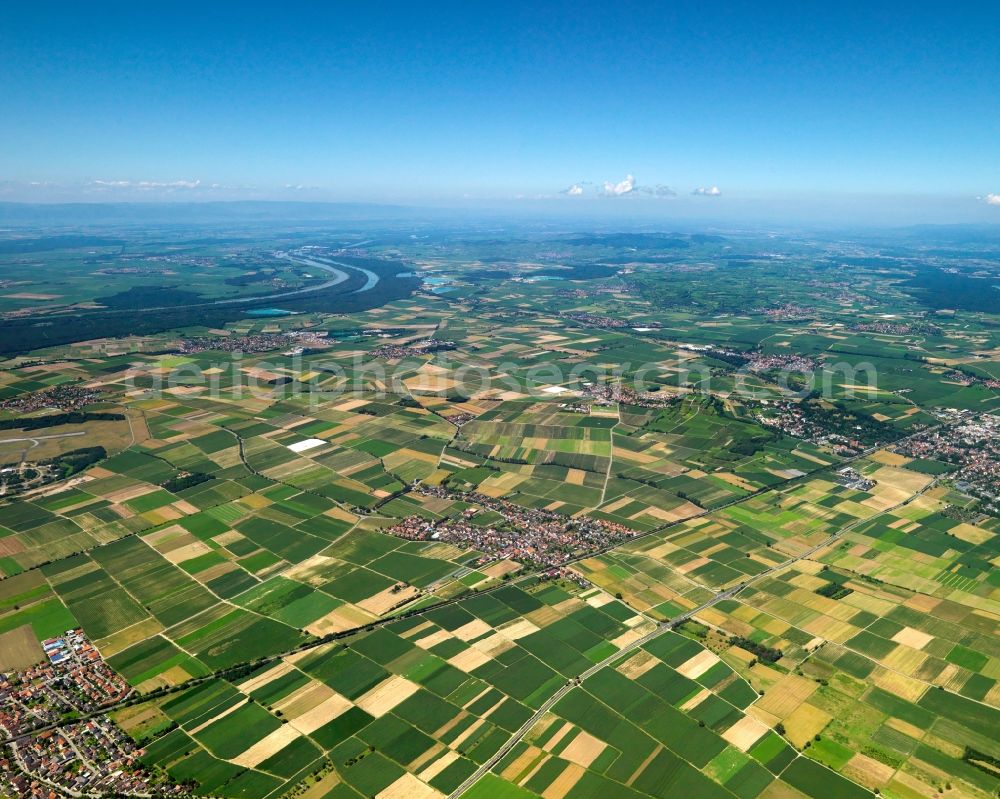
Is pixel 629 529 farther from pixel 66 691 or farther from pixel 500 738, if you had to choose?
pixel 66 691

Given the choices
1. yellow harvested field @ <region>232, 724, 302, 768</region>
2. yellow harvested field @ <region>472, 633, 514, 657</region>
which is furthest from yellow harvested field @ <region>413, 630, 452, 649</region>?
yellow harvested field @ <region>232, 724, 302, 768</region>

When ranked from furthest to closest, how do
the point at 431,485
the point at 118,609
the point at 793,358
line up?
1. the point at 793,358
2. the point at 431,485
3. the point at 118,609

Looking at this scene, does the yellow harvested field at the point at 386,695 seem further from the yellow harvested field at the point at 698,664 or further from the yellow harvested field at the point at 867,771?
the yellow harvested field at the point at 867,771

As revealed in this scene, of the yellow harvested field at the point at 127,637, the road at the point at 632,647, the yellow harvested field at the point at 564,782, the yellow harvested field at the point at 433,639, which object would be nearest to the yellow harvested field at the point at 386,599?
the yellow harvested field at the point at 433,639

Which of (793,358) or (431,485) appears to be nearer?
(431,485)

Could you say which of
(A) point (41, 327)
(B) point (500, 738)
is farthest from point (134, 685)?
(A) point (41, 327)

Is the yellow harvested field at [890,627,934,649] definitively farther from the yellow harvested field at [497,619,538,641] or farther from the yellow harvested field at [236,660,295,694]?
the yellow harvested field at [236,660,295,694]

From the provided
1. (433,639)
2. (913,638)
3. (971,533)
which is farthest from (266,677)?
(971,533)
